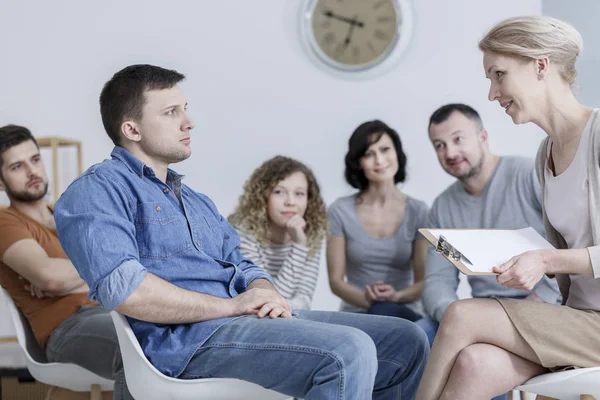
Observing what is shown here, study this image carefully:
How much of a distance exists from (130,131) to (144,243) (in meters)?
0.30

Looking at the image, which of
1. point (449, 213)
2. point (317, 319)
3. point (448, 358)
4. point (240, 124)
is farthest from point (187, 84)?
point (448, 358)

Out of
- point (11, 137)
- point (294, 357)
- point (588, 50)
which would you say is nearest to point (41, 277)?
point (11, 137)

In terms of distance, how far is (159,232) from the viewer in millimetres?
1698

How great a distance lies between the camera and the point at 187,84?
425cm

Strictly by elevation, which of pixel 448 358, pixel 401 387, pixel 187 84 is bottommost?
pixel 401 387

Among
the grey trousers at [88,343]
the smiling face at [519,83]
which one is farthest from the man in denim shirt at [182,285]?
the smiling face at [519,83]

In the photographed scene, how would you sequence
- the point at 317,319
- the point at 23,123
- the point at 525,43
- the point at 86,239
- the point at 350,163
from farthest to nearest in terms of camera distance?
the point at 23,123 → the point at 350,163 → the point at 317,319 → the point at 525,43 → the point at 86,239

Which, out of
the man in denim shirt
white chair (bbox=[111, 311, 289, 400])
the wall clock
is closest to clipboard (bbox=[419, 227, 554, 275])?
the man in denim shirt

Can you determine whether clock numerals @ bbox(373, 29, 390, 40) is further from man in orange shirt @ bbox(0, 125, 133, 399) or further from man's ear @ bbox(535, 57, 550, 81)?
man's ear @ bbox(535, 57, 550, 81)

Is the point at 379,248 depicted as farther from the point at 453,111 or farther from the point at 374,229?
the point at 453,111

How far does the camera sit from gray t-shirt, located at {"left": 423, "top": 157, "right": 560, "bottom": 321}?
2.56m

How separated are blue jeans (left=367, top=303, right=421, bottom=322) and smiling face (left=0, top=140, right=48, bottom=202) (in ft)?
4.05

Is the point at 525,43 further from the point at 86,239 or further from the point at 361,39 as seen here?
the point at 361,39

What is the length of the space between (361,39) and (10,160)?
2258 millimetres
